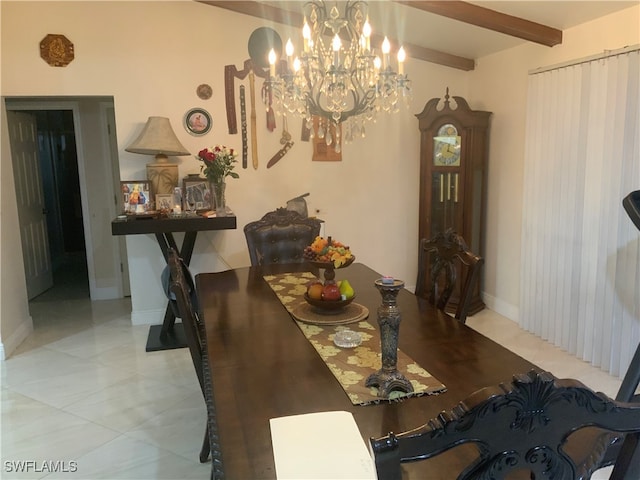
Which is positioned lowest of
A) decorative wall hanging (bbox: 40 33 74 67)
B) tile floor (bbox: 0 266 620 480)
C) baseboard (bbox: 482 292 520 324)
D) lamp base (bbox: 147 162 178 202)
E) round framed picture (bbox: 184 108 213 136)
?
tile floor (bbox: 0 266 620 480)

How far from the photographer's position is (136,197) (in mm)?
3916

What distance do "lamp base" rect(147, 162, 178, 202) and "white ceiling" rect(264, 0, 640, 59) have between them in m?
1.69

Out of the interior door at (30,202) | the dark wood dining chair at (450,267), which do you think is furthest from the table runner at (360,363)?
the interior door at (30,202)

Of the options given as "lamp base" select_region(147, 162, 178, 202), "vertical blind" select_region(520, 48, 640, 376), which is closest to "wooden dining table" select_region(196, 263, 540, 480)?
"vertical blind" select_region(520, 48, 640, 376)

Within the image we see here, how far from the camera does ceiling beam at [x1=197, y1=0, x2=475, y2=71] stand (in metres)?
4.20

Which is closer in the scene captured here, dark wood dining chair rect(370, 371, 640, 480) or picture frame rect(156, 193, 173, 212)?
dark wood dining chair rect(370, 371, 640, 480)

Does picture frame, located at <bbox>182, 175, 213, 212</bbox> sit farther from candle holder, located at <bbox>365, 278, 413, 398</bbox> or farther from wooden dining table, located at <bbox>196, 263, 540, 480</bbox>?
candle holder, located at <bbox>365, 278, 413, 398</bbox>

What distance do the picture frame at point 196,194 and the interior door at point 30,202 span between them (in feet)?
7.08

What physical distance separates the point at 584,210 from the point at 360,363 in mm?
2553

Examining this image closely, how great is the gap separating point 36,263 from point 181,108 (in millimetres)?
2755

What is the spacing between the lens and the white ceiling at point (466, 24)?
3230 mm

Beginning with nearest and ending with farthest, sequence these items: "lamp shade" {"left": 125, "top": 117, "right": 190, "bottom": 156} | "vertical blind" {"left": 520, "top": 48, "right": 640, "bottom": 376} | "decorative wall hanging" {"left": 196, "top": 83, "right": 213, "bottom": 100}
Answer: "vertical blind" {"left": 520, "top": 48, "right": 640, "bottom": 376} < "lamp shade" {"left": 125, "top": 117, "right": 190, "bottom": 156} < "decorative wall hanging" {"left": 196, "top": 83, "right": 213, "bottom": 100}

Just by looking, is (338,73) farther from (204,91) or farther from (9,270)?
(9,270)

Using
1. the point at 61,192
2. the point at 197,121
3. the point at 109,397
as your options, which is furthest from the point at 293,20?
the point at 61,192
